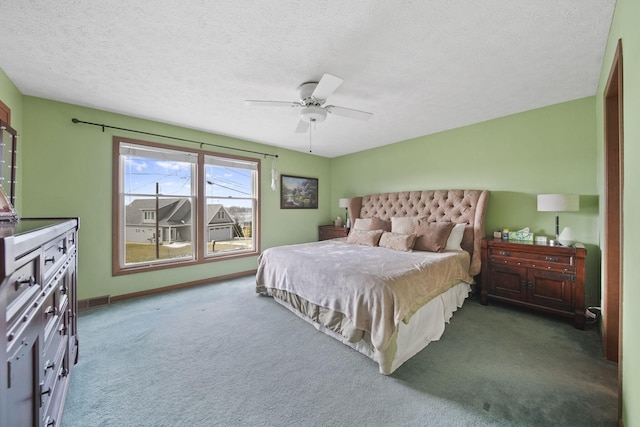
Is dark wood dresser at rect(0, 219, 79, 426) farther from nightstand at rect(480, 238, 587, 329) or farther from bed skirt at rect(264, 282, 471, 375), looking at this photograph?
nightstand at rect(480, 238, 587, 329)

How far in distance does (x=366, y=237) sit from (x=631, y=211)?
2.86 m

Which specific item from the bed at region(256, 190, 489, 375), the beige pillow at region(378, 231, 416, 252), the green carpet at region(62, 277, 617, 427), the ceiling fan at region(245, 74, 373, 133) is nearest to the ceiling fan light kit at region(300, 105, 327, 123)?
the ceiling fan at region(245, 74, 373, 133)

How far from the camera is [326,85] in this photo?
7.15 ft

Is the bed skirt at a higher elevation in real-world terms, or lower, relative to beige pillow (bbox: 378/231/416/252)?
lower

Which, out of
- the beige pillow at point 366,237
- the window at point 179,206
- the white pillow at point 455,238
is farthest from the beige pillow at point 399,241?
the window at point 179,206

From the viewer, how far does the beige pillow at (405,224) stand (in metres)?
3.87

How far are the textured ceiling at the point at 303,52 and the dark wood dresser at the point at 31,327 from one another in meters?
1.57

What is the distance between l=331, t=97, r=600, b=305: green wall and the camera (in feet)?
9.64

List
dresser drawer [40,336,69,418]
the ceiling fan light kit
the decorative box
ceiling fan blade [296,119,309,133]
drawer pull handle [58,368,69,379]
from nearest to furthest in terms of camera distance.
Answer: dresser drawer [40,336,69,418] → drawer pull handle [58,368,69,379] → the ceiling fan light kit → ceiling fan blade [296,119,309,133] → the decorative box

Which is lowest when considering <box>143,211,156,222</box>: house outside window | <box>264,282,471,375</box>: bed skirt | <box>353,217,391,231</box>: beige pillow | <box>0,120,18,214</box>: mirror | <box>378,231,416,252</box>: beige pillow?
<box>264,282,471,375</box>: bed skirt

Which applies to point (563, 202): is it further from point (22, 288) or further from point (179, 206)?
point (179, 206)

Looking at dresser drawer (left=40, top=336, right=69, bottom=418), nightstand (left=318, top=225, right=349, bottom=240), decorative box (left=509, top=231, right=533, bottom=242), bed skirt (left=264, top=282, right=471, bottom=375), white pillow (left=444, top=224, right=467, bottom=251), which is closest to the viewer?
dresser drawer (left=40, top=336, right=69, bottom=418)

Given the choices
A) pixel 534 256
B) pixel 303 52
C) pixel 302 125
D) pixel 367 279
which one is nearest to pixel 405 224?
pixel 534 256

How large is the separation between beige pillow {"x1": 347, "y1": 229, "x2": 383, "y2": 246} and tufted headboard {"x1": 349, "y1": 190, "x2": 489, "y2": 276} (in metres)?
0.81
